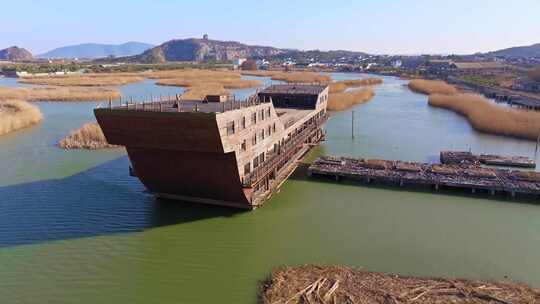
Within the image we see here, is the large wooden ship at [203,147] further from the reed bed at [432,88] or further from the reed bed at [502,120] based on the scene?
the reed bed at [432,88]

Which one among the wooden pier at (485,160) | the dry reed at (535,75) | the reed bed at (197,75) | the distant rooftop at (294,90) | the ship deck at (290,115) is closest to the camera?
the ship deck at (290,115)

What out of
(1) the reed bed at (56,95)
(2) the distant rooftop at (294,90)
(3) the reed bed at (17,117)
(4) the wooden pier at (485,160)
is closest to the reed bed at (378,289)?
(4) the wooden pier at (485,160)

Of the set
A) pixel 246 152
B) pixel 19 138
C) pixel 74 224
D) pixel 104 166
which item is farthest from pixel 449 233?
pixel 19 138

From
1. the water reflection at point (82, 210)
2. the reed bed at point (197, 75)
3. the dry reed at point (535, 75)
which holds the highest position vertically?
the reed bed at point (197, 75)

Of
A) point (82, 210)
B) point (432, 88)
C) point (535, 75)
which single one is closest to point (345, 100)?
point (432, 88)

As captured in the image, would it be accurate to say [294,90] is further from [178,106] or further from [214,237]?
[214,237]

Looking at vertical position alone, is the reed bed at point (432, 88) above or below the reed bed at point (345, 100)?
above

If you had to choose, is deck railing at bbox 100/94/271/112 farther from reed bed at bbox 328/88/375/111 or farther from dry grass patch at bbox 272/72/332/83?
dry grass patch at bbox 272/72/332/83

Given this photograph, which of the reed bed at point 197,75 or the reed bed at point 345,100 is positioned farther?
the reed bed at point 197,75
